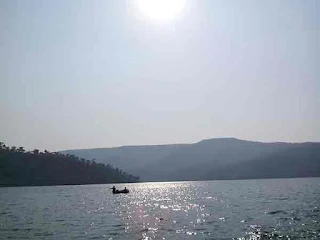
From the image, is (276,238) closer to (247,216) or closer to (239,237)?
(239,237)

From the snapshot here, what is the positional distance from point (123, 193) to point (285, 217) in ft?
413

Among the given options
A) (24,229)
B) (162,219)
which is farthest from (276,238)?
(24,229)

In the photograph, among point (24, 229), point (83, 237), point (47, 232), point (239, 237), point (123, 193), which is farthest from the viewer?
point (123, 193)

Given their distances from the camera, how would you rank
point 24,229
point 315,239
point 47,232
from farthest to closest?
point 24,229
point 47,232
point 315,239

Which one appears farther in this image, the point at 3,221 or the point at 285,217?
the point at 3,221

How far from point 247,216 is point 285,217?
5781 mm

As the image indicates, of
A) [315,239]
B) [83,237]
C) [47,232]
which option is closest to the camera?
[315,239]

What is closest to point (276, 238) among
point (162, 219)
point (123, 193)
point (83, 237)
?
point (83, 237)

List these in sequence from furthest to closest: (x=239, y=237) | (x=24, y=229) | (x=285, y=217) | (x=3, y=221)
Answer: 1. (x=3, y=221)
2. (x=285, y=217)
3. (x=24, y=229)
4. (x=239, y=237)

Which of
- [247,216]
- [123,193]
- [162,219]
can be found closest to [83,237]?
[162,219]

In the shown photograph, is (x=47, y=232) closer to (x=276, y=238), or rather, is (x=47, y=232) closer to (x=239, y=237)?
(x=239, y=237)

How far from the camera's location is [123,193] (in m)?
185

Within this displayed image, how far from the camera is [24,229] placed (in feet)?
191

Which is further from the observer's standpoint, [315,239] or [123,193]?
[123,193]
